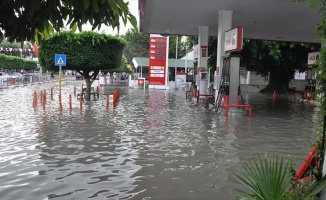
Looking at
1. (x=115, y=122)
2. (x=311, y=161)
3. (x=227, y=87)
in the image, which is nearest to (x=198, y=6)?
(x=227, y=87)

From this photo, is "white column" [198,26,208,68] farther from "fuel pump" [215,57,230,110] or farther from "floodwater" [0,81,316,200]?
"floodwater" [0,81,316,200]

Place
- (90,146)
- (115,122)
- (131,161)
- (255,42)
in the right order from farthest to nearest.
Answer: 1. (255,42)
2. (115,122)
3. (90,146)
4. (131,161)

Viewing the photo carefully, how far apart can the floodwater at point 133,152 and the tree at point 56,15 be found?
2.61 meters

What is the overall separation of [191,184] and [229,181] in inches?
25.8

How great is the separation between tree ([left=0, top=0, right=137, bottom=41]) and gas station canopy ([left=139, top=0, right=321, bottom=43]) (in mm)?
10942

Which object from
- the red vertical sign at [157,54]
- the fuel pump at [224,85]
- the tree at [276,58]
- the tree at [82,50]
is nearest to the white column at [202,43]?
the tree at [82,50]

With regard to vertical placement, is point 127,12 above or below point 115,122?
above

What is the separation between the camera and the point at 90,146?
8.37 meters

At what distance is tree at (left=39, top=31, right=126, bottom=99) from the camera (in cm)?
1983

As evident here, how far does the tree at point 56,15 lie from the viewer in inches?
121

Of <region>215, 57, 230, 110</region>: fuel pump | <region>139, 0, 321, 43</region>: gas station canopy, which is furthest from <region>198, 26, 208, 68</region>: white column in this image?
<region>215, 57, 230, 110</region>: fuel pump

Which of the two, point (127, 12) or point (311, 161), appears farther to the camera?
point (311, 161)

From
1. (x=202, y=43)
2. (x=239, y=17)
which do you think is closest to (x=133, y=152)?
(x=239, y=17)

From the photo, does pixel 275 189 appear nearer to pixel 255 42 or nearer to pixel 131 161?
pixel 131 161
